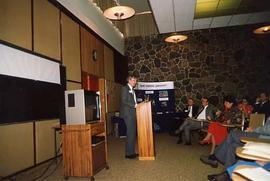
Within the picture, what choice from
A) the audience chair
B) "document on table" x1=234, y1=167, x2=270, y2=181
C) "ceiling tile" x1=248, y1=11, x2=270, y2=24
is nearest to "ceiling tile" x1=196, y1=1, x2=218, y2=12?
"ceiling tile" x1=248, y1=11, x2=270, y2=24

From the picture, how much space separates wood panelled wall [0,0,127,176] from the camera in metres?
3.37

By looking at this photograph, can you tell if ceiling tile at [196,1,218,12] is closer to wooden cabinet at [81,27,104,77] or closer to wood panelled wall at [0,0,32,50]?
wooden cabinet at [81,27,104,77]

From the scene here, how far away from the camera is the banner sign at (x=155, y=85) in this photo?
8.16 metres

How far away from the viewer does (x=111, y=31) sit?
26.3 feet

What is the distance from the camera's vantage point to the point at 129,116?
431 centimetres

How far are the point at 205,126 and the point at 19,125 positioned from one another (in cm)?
376

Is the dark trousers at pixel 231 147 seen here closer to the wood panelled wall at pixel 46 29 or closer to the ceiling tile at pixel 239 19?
the wood panelled wall at pixel 46 29

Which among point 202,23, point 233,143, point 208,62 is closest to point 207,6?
point 202,23

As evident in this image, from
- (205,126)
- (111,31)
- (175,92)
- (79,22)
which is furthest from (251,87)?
(79,22)

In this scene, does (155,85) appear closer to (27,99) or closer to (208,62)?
(208,62)

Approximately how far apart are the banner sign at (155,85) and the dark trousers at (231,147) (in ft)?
17.5

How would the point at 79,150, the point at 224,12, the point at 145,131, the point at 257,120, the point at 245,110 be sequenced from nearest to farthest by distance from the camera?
the point at 79,150 → the point at 257,120 → the point at 145,131 → the point at 245,110 → the point at 224,12

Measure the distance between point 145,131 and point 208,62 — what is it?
212 inches

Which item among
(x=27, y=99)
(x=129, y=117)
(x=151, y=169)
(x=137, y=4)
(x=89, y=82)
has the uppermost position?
(x=137, y=4)
